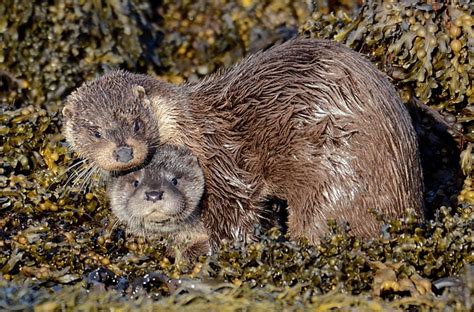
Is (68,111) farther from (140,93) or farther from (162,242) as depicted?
(162,242)

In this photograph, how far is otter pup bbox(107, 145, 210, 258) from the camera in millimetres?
5355

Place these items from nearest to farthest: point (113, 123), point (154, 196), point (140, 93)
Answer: point (154, 196) → point (113, 123) → point (140, 93)

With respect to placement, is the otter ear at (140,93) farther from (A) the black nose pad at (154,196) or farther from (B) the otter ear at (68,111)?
(A) the black nose pad at (154,196)

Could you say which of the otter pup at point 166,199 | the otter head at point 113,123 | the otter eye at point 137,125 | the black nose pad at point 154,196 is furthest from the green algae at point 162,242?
the otter eye at point 137,125

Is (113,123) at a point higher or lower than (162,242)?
higher

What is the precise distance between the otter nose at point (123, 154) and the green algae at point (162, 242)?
0.48 meters

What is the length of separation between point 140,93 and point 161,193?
0.58m

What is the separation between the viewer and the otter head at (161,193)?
17.6 ft

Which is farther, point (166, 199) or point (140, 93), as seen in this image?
point (140, 93)

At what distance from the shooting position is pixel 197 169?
5.57 meters

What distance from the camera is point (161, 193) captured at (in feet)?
17.5

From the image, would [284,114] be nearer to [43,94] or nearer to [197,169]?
[197,169]

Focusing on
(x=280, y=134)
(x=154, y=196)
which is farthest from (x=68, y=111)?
(x=280, y=134)

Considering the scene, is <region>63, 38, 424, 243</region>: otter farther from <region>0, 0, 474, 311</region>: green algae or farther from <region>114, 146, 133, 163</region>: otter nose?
<region>0, 0, 474, 311</region>: green algae
